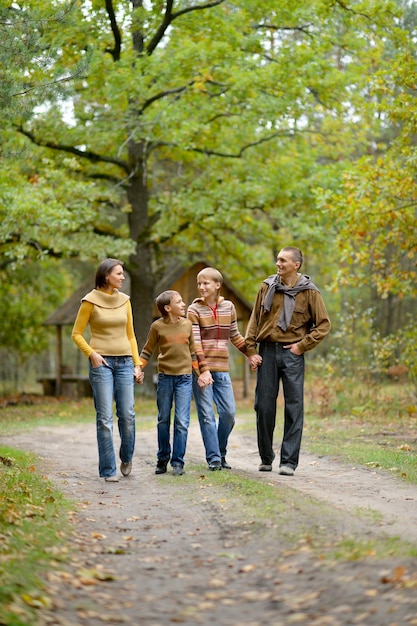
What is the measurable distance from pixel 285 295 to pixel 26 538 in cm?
423

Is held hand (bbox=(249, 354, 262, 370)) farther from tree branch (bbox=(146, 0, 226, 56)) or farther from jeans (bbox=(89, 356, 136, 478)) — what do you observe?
tree branch (bbox=(146, 0, 226, 56))

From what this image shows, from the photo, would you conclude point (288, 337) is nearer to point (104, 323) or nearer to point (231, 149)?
point (104, 323)

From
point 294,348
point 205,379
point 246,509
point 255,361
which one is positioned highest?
point 294,348

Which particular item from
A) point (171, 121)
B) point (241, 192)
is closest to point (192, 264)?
point (241, 192)

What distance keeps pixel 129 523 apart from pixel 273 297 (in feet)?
10.7

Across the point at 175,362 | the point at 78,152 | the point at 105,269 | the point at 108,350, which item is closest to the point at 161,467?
the point at 175,362

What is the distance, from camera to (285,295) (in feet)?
31.1

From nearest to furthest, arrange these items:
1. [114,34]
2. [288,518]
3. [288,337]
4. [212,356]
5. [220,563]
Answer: [220,563] < [288,518] < [288,337] < [212,356] < [114,34]

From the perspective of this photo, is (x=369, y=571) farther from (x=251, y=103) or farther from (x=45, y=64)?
Result: (x=251, y=103)

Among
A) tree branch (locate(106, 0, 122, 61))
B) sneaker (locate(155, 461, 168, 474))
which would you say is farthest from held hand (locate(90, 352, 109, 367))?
tree branch (locate(106, 0, 122, 61))

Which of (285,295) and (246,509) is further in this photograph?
(285,295)

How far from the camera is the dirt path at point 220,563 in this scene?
4.76 meters

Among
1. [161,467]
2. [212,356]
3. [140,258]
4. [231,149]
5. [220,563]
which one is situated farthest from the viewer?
[140,258]

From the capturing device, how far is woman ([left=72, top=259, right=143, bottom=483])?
30.5 ft
